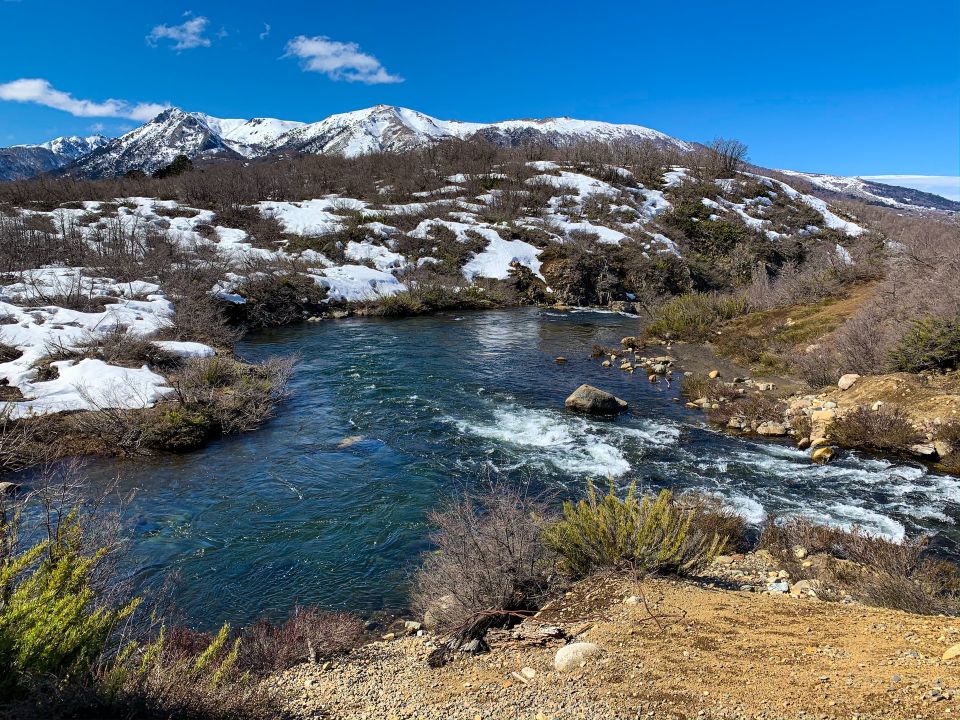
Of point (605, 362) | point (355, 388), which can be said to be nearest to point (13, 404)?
point (355, 388)

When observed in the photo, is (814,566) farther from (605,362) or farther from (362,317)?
(362,317)

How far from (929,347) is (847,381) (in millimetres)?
1585

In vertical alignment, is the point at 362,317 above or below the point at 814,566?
above

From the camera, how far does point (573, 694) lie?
352cm

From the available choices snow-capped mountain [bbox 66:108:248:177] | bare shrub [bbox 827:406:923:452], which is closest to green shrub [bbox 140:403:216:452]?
bare shrub [bbox 827:406:923:452]

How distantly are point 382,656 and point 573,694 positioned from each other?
Answer: 1.89 meters

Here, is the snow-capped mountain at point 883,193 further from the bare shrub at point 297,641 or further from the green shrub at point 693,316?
the bare shrub at point 297,641

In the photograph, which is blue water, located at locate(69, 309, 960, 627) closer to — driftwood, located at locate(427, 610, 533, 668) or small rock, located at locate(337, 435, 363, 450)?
small rock, located at locate(337, 435, 363, 450)

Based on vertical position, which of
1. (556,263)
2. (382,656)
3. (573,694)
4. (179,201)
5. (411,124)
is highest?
(411,124)

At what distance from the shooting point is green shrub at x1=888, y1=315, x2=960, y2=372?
10.9 metres

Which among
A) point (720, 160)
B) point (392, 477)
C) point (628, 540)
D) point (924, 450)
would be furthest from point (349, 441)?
point (720, 160)

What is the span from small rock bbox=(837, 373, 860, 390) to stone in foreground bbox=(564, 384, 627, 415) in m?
4.79

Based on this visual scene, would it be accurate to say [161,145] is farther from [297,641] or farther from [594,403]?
[297,641]

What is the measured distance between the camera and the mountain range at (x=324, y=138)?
142 metres
